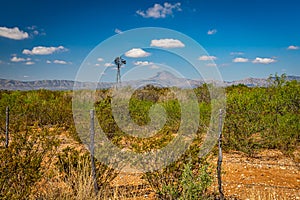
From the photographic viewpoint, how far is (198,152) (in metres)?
4.77

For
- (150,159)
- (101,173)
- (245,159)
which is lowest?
(245,159)

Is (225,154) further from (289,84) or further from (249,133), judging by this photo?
(289,84)

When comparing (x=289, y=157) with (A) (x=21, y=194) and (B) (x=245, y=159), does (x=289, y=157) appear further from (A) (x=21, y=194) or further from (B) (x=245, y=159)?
(A) (x=21, y=194)

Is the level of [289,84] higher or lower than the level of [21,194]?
higher

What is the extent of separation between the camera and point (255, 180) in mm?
6152

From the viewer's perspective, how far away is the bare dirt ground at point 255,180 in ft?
17.0

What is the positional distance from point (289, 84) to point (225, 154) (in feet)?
12.0

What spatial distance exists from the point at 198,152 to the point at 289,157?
4894mm

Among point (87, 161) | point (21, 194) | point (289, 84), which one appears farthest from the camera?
point (289, 84)

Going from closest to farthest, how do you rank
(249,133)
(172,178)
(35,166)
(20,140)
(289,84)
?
(35,166) < (20,140) < (172,178) < (249,133) < (289,84)

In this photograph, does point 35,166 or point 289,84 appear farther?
point 289,84

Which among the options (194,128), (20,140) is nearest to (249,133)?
(194,128)

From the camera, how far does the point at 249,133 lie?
9.04 metres

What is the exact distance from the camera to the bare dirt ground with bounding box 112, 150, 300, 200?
5.20m
